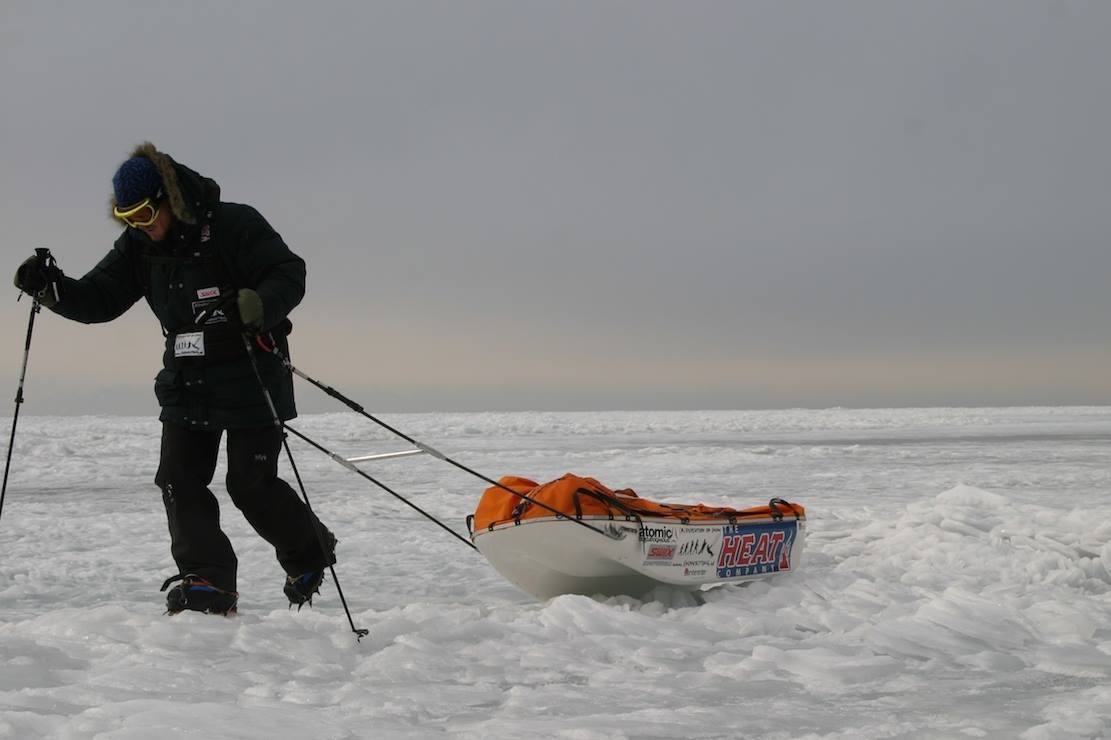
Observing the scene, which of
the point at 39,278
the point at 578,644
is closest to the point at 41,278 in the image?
the point at 39,278

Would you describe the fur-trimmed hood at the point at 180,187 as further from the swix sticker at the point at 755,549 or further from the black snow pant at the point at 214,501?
the swix sticker at the point at 755,549

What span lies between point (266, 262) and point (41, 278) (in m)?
0.83

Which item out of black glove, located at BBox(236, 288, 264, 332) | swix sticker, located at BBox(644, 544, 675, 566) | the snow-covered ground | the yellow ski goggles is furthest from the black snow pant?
swix sticker, located at BBox(644, 544, 675, 566)

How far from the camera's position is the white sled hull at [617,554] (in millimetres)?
3852

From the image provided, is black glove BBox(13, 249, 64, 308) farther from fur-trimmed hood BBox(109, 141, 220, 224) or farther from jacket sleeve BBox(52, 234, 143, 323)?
fur-trimmed hood BBox(109, 141, 220, 224)

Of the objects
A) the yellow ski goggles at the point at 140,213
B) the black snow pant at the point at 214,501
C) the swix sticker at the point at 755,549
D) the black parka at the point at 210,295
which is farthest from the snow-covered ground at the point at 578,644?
the yellow ski goggles at the point at 140,213

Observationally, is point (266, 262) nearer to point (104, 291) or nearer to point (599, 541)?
point (104, 291)

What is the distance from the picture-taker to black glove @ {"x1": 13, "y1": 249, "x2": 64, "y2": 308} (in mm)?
3281

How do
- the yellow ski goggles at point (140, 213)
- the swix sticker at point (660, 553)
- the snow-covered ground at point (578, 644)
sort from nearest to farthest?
the snow-covered ground at point (578, 644), the yellow ski goggles at point (140, 213), the swix sticker at point (660, 553)

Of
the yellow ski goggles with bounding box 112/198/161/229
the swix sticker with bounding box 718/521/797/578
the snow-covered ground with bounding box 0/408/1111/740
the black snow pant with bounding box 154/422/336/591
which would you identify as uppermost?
the yellow ski goggles with bounding box 112/198/161/229

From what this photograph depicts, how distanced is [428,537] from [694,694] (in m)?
4.13

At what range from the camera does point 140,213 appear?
3197 millimetres

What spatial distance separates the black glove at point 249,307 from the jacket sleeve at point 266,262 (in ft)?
0.46

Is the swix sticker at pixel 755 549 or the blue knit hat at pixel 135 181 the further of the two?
the swix sticker at pixel 755 549
